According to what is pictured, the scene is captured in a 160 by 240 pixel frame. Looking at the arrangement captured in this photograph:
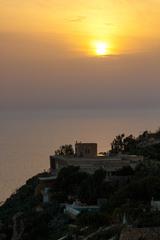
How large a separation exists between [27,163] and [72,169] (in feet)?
144

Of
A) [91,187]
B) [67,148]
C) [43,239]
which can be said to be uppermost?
[67,148]

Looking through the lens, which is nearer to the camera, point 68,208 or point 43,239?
point 43,239

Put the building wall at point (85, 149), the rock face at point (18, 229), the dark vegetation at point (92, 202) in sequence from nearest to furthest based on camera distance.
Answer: the dark vegetation at point (92, 202) < the rock face at point (18, 229) < the building wall at point (85, 149)

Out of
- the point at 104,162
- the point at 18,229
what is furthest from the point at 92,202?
the point at 104,162

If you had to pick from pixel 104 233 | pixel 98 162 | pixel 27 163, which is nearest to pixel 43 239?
pixel 104 233

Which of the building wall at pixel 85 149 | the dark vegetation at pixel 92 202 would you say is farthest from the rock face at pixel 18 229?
the building wall at pixel 85 149

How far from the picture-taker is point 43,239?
2198 centimetres

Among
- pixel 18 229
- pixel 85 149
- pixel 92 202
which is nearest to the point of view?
pixel 18 229

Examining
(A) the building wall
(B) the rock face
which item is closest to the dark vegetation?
(B) the rock face

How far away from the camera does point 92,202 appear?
26812 millimetres

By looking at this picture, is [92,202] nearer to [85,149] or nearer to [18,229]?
[18,229]

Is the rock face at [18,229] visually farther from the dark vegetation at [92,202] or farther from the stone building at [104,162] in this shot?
the stone building at [104,162]

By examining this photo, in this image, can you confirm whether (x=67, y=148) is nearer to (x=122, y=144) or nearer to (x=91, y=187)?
(x=122, y=144)

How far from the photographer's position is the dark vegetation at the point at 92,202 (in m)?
19.8
